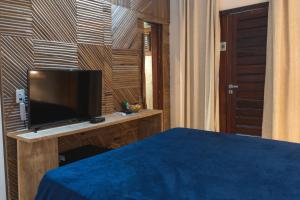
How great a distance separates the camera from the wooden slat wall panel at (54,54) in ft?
8.56

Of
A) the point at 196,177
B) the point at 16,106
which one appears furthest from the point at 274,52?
the point at 16,106

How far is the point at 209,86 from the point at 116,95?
1.54 m

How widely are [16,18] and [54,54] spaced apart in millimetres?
497

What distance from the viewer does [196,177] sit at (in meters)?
1.42

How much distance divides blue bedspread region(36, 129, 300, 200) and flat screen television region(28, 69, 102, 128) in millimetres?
1017

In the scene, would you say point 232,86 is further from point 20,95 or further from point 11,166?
point 11,166

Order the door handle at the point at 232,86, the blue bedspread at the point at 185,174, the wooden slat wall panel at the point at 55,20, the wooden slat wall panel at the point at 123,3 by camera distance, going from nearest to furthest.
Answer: the blue bedspread at the point at 185,174 → the wooden slat wall panel at the point at 55,20 → the wooden slat wall panel at the point at 123,3 → the door handle at the point at 232,86

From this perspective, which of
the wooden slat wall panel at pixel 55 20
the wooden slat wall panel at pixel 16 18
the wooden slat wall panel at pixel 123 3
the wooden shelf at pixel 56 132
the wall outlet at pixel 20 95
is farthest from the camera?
the wooden slat wall panel at pixel 123 3

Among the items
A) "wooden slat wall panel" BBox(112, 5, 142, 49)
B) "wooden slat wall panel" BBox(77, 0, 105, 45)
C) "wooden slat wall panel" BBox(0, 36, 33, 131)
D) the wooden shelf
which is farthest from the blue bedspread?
"wooden slat wall panel" BBox(112, 5, 142, 49)

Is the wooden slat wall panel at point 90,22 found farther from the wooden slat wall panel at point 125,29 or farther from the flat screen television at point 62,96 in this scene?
the flat screen television at point 62,96

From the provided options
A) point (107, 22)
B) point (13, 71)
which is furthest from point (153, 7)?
point (13, 71)

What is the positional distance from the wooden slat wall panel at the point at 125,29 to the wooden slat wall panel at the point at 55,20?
25.7 inches

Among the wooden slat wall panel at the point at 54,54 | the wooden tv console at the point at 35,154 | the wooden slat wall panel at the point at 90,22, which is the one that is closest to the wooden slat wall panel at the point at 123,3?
the wooden slat wall panel at the point at 90,22

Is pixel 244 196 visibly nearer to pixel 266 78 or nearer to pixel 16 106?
pixel 16 106
